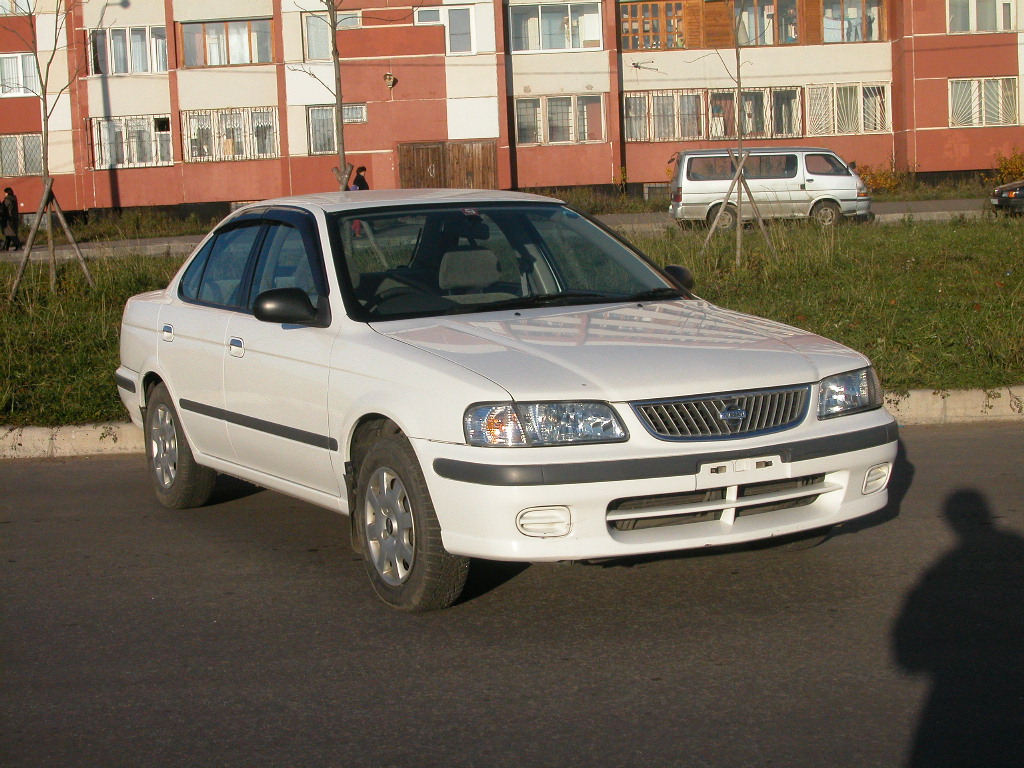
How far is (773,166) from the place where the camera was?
27031 mm

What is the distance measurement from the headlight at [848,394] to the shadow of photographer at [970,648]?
0.78 meters

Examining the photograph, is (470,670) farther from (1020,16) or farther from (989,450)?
(1020,16)

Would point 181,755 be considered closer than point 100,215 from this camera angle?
Yes

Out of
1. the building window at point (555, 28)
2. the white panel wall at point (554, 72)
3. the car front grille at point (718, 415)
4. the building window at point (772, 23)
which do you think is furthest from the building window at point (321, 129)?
the car front grille at point (718, 415)

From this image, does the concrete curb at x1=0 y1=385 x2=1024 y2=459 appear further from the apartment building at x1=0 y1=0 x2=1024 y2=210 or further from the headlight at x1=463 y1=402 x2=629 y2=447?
the apartment building at x1=0 y1=0 x2=1024 y2=210

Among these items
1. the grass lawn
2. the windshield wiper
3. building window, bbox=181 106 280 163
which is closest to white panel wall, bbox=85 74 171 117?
building window, bbox=181 106 280 163

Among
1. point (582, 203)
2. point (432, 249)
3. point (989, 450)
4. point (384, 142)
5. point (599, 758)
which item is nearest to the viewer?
point (599, 758)

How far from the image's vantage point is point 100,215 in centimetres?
4000

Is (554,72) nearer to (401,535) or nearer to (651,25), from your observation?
(651,25)

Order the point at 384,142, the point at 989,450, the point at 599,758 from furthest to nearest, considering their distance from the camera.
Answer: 1. the point at 384,142
2. the point at 989,450
3. the point at 599,758

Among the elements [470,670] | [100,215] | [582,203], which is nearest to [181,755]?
[470,670]

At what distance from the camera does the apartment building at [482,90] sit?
124 ft

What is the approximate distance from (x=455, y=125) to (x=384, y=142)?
218cm

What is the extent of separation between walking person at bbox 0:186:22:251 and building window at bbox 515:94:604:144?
584 inches
